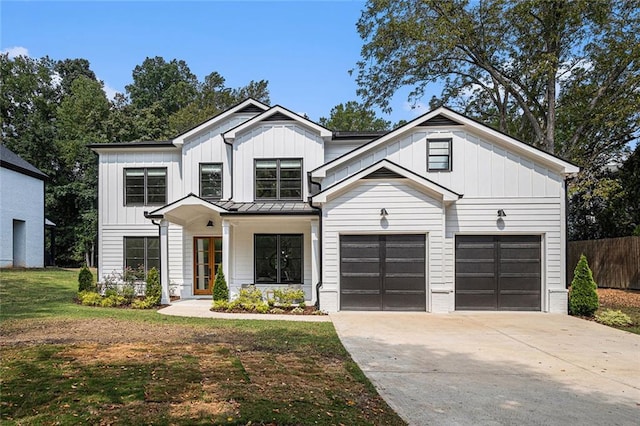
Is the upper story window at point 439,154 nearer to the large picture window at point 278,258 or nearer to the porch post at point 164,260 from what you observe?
the large picture window at point 278,258

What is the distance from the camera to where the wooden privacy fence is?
59.8 ft

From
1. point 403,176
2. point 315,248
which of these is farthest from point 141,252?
point 403,176

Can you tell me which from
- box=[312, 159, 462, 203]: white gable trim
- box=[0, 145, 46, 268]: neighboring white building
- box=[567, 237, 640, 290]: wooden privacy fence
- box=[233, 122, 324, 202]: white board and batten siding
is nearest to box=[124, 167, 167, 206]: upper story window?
box=[233, 122, 324, 202]: white board and batten siding

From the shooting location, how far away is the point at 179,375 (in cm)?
577

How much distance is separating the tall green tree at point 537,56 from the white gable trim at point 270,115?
341 inches

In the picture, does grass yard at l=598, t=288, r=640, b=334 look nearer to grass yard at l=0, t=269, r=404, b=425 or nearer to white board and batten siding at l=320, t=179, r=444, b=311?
white board and batten siding at l=320, t=179, r=444, b=311

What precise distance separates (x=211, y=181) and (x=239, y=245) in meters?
2.80

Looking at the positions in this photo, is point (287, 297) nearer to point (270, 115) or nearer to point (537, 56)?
point (270, 115)

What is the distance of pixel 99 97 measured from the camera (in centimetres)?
4288

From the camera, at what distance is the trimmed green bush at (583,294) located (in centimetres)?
1214

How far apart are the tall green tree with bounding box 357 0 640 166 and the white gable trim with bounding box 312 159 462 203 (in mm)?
10278

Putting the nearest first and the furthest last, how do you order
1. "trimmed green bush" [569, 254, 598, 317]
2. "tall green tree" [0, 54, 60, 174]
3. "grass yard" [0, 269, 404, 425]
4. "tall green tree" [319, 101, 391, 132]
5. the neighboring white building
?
"grass yard" [0, 269, 404, 425] → "trimmed green bush" [569, 254, 598, 317] → the neighboring white building → "tall green tree" [0, 54, 60, 174] → "tall green tree" [319, 101, 391, 132]

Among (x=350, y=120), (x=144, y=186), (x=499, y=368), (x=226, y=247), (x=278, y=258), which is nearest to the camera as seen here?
(x=499, y=368)

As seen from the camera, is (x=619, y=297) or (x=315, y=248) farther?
(x=619, y=297)
